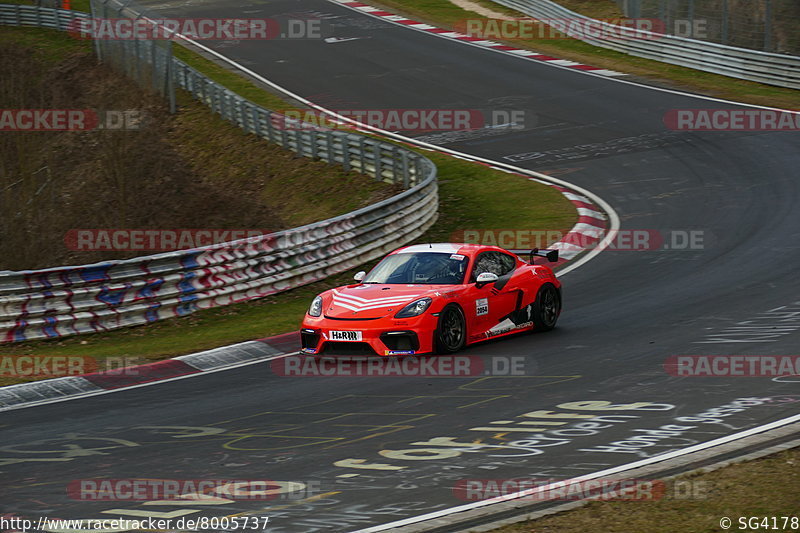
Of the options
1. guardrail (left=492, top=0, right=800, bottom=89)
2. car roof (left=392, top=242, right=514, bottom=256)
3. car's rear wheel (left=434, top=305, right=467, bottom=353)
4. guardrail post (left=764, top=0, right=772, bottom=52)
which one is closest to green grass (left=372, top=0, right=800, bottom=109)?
guardrail (left=492, top=0, right=800, bottom=89)

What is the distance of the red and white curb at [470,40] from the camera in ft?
113

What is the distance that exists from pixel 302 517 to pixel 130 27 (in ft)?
110

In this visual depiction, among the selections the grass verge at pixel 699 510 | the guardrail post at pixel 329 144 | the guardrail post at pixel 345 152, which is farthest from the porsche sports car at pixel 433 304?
the guardrail post at pixel 329 144

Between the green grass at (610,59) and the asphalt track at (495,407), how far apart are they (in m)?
8.54

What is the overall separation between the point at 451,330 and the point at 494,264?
1478 millimetres

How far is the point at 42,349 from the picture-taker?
49.3ft

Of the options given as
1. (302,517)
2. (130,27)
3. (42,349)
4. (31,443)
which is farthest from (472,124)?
(302,517)

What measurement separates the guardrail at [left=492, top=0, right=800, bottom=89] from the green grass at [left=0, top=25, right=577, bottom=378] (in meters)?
10.3

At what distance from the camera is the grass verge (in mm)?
6484

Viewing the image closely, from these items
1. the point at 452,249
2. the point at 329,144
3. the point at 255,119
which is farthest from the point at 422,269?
the point at 255,119

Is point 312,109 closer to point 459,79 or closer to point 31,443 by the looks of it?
point 459,79

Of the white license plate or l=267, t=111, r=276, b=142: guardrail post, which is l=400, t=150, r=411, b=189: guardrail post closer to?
l=267, t=111, r=276, b=142: guardrail post

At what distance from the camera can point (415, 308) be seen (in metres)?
12.2

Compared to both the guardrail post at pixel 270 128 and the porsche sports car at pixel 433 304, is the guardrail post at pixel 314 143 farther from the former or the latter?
the porsche sports car at pixel 433 304
